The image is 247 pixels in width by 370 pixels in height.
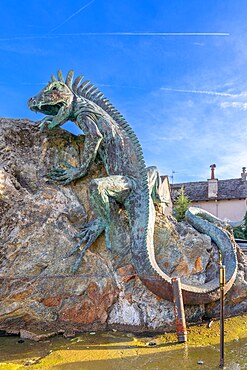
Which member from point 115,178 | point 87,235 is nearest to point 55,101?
point 115,178

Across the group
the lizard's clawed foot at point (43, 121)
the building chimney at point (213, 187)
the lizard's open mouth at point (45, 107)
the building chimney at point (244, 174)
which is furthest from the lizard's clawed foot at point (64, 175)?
the building chimney at point (244, 174)

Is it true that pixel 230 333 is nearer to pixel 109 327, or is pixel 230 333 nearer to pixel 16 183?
pixel 109 327

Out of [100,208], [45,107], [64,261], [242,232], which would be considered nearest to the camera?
[64,261]

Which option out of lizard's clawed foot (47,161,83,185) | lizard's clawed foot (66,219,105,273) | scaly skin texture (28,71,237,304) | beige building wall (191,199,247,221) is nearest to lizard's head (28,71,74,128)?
scaly skin texture (28,71,237,304)

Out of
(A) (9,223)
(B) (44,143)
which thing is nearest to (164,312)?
(A) (9,223)

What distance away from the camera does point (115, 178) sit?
13.5 ft

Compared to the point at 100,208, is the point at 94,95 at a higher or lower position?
higher

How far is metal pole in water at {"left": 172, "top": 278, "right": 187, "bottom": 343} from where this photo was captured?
3.19m

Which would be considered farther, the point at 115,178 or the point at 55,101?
the point at 55,101

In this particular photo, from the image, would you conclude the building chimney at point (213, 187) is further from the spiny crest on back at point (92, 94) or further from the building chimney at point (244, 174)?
the spiny crest on back at point (92, 94)

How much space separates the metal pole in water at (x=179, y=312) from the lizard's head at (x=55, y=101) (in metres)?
2.69

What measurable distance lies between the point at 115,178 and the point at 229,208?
68.3 ft

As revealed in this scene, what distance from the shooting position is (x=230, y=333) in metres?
3.43

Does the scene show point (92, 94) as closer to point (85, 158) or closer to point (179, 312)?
point (85, 158)
